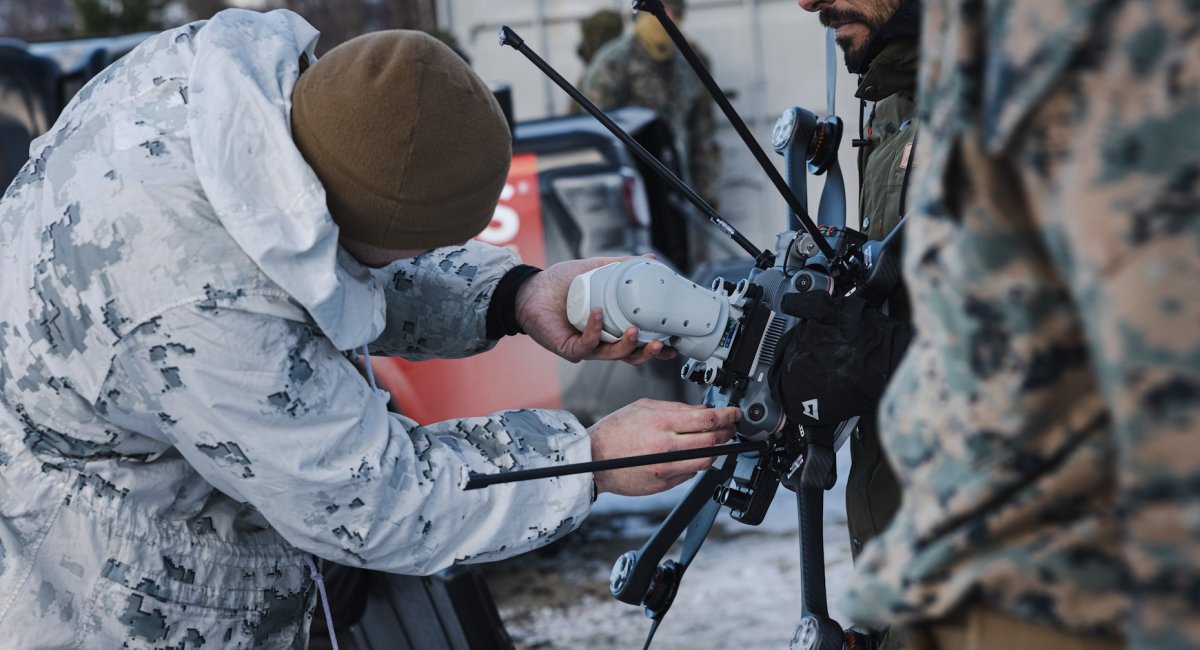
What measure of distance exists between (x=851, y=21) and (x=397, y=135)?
0.75 m

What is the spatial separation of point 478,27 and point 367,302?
561 cm

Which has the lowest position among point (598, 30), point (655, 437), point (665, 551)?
point (598, 30)

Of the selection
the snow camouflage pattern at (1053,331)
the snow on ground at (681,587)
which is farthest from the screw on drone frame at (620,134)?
the snow on ground at (681,587)

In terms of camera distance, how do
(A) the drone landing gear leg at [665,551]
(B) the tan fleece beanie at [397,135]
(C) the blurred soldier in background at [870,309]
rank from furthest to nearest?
(A) the drone landing gear leg at [665,551]
(C) the blurred soldier in background at [870,309]
(B) the tan fleece beanie at [397,135]

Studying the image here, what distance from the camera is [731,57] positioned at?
6.81 m

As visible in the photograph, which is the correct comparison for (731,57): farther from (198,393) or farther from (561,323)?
(198,393)

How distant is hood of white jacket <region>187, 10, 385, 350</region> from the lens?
4.55ft

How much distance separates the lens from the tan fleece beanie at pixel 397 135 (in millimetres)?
1382

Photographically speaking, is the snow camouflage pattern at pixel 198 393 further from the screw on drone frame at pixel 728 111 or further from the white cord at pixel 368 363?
the screw on drone frame at pixel 728 111

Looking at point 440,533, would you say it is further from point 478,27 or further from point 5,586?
point 478,27

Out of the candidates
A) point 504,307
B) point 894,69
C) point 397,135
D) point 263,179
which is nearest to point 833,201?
point 894,69

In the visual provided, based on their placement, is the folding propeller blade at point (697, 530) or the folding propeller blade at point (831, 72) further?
the folding propeller blade at point (831, 72)

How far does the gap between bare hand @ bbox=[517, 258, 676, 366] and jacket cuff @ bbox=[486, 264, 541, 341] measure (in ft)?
0.04

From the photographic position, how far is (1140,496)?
0.68 metres
